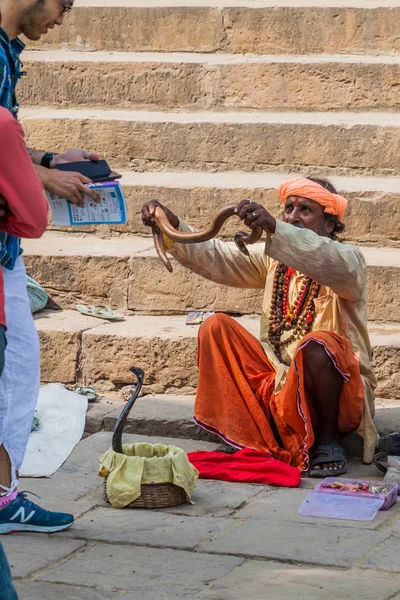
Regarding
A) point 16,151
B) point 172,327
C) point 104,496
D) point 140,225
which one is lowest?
point 104,496

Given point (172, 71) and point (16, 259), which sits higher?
point (172, 71)

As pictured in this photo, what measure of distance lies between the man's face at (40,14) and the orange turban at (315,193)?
64.7 inches

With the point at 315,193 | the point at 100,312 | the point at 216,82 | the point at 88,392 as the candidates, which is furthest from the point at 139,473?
the point at 216,82

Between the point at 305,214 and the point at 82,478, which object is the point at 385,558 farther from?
the point at 305,214

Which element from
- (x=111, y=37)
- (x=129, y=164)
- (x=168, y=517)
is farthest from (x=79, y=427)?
(x=111, y=37)

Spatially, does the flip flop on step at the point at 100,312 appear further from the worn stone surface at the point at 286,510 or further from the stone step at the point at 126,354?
the worn stone surface at the point at 286,510

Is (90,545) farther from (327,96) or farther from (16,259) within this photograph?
(327,96)

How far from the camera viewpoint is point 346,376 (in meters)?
4.78

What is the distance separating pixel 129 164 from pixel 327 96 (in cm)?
133

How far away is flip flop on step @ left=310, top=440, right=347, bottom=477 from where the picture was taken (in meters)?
4.78

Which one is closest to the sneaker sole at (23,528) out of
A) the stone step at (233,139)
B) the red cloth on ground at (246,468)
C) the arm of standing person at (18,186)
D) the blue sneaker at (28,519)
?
the blue sneaker at (28,519)

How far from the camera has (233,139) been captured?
22.6 feet

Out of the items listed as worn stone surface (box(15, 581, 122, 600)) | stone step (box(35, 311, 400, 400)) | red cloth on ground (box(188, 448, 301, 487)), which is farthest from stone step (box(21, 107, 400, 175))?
worn stone surface (box(15, 581, 122, 600))

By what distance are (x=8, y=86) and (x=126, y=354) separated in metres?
2.31
